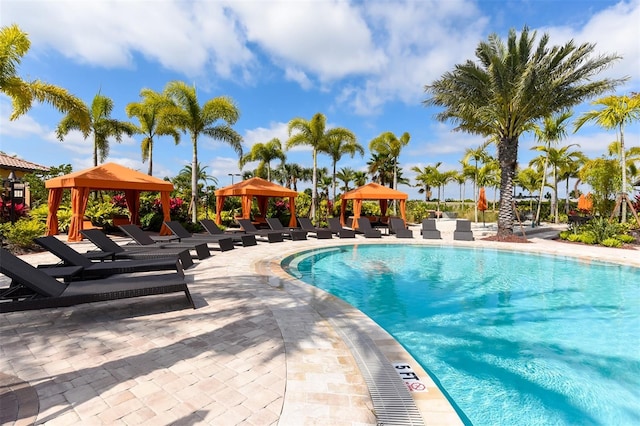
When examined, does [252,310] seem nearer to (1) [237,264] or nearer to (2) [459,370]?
(2) [459,370]

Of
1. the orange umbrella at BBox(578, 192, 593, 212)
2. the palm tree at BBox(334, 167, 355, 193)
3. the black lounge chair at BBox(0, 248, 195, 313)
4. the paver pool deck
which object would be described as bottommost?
the paver pool deck

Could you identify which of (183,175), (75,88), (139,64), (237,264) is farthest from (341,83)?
(183,175)

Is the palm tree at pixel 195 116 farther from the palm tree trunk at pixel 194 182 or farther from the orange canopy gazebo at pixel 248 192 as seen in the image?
the orange canopy gazebo at pixel 248 192

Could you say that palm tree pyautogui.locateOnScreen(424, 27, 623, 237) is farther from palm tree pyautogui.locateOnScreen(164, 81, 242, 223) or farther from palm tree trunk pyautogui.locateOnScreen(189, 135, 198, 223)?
palm tree trunk pyautogui.locateOnScreen(189, 135, 198, 223)

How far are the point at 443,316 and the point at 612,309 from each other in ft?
11.7

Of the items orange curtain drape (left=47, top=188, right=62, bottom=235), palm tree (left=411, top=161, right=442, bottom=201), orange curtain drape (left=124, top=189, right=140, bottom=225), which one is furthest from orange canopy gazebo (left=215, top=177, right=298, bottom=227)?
palm tree (left=411, top=161, right=442, bottom=201)

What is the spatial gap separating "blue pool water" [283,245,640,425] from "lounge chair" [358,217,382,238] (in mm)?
5166

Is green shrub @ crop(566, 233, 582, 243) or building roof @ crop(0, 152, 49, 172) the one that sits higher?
building roof @ crop(0, 152, 49, 172)

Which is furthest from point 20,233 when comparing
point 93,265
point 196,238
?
point 93,265

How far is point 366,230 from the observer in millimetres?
15727

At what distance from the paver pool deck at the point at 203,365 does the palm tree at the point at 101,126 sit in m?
18.0

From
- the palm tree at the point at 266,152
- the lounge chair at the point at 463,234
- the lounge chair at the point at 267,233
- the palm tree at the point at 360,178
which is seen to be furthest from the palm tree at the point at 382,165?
the lounge chair at the point at 267,233

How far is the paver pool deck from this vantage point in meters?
2.32

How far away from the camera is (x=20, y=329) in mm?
3896
